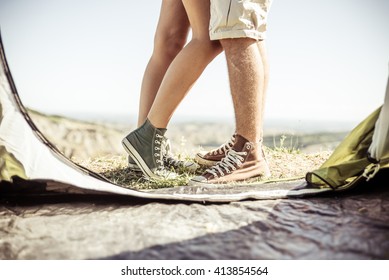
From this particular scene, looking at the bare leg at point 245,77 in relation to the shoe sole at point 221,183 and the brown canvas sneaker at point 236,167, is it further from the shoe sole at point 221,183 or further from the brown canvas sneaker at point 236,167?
the shoe sole at point 221,183

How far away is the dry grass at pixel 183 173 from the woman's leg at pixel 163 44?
1.09 feet

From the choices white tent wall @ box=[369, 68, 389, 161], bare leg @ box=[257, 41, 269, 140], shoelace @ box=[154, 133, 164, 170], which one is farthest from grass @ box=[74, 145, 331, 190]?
white tent wall @ box=[369, 68, 389, 161]

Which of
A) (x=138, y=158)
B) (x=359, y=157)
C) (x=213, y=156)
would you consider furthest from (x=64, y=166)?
(x=359, y=157)

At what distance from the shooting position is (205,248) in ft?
2.99

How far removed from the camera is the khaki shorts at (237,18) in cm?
150

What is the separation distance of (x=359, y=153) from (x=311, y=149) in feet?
4.14

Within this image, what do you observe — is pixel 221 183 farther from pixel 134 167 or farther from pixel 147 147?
pixel 134 167

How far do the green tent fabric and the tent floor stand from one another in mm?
57

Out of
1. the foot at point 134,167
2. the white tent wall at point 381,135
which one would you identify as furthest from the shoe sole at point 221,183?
the white tent wall at point 381,135

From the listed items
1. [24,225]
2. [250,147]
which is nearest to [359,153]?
[250,147]

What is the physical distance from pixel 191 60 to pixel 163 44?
0.32 metres

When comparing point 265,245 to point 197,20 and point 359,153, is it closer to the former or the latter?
point 359,153

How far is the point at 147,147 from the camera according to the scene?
1.76 m

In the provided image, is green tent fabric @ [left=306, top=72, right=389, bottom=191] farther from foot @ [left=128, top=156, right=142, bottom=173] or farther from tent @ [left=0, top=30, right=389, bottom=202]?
foot @ [left=128, top=156, right=142, bottom=173]
